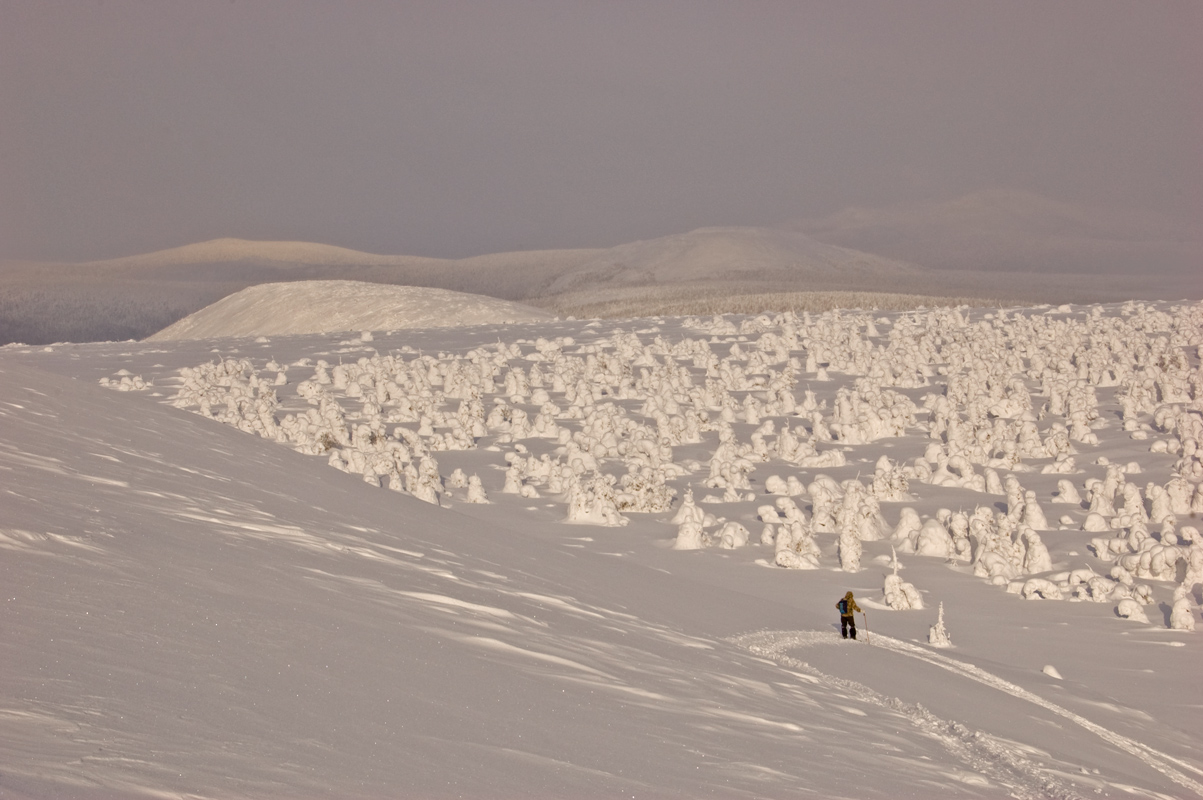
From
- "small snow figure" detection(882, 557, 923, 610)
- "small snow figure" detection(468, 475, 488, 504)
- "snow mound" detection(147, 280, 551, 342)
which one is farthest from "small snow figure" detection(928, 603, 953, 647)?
"snow mound" detection(147, 280, 551, 342)

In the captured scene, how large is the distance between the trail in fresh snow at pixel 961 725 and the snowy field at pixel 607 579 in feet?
0.15

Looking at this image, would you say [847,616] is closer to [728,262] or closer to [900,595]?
[900,595]

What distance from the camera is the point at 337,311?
42.8 meters

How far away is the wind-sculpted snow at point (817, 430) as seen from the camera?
15.7m

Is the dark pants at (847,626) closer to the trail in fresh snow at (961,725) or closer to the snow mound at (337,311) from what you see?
the trail in fresh snow at (961,725)

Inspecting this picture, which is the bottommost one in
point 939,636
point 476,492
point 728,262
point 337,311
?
point 939,636

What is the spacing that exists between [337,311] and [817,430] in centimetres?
2574

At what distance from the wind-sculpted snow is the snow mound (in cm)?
948

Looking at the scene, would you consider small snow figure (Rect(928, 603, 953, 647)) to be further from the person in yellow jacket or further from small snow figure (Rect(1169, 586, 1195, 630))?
small snow figure (Rect(1169, 586, 1195, 630))

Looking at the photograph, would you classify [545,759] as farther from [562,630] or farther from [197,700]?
[562,630]

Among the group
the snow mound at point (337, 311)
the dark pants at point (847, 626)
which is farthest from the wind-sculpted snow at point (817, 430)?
the snow mound at point (337, 311)

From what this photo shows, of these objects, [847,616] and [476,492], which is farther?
[476,492]

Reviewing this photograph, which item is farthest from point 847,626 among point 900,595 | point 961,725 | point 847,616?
point 961,725

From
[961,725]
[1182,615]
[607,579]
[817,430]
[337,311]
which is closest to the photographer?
[961,725]
